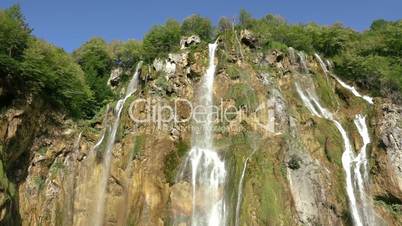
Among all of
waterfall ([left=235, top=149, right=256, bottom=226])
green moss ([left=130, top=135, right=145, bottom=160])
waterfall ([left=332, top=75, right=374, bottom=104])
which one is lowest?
waterfall ([left=235, top=149, right=256, bottom=226])

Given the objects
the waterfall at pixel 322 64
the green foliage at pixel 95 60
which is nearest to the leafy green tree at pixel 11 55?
the green foliage at pixel 95 60

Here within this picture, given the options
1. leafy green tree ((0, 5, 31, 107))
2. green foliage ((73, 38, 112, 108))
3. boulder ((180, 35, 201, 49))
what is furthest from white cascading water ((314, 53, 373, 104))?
leafy green tree ((0, 5, 31, 107))

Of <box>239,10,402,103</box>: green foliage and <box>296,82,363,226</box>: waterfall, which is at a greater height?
<box>239,10,402,103</box>: green foliage

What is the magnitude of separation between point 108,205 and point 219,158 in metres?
7.62

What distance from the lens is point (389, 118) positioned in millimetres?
28922

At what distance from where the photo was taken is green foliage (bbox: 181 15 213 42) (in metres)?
44.3

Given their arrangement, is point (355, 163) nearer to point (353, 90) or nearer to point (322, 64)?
point (353, 90)

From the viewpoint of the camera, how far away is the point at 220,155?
27.5 m

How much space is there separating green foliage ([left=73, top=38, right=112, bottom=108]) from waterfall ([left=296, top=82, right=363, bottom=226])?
17940 mm

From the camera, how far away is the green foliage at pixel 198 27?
44344 millimetres

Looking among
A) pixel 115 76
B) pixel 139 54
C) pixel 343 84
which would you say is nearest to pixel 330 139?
pixel 343 84

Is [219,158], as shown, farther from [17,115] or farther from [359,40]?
[359,40]

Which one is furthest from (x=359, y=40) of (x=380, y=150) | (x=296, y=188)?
(x=296, y=188)

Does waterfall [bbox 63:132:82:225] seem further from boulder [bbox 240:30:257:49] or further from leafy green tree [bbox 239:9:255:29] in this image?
leafy green tree [bbox 239:9:255:29]
